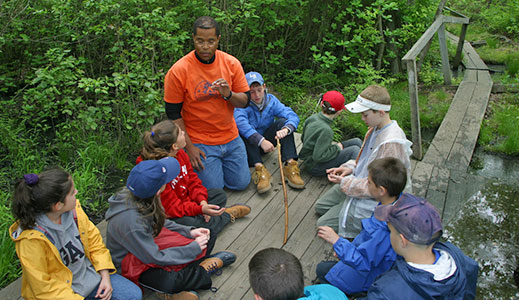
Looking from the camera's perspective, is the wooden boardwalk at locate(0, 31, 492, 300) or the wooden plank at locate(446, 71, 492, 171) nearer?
the wooden boardwalk at locate(0, 31, 492, 300)

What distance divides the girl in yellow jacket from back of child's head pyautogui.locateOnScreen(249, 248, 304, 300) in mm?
1025

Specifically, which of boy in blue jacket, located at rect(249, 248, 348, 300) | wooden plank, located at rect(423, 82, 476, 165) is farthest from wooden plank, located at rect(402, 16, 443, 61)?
boy in blue jacket, located at rect(249, 248, 348, 300)

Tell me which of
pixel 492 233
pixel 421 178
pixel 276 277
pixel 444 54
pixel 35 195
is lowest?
pixel 492 233

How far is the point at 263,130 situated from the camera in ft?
14.6

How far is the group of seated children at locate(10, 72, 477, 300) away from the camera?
211cm

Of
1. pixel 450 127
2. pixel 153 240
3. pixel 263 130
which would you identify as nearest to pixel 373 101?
pixel 263 130

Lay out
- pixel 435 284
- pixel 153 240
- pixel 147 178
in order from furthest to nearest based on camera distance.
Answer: pixel 153 240
pixel 147 178
pixel 435 284

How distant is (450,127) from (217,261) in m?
4.16

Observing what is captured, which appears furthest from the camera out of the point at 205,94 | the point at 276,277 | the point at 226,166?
the point at 226,166

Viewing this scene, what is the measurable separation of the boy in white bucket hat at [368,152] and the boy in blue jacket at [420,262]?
0.86 m

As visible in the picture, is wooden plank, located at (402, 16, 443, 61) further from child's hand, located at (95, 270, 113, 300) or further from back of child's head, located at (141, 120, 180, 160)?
child's hand, located at (95, 270, 113, 300)

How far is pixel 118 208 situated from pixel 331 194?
1.86 meters

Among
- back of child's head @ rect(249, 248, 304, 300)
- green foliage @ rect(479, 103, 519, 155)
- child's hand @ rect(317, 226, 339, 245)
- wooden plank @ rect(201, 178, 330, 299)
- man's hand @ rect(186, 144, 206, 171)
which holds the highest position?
back of child's head @ rect(249, 248, 304, 300)

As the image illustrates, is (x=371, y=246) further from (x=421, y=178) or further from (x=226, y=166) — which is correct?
(x=421, y=178)
